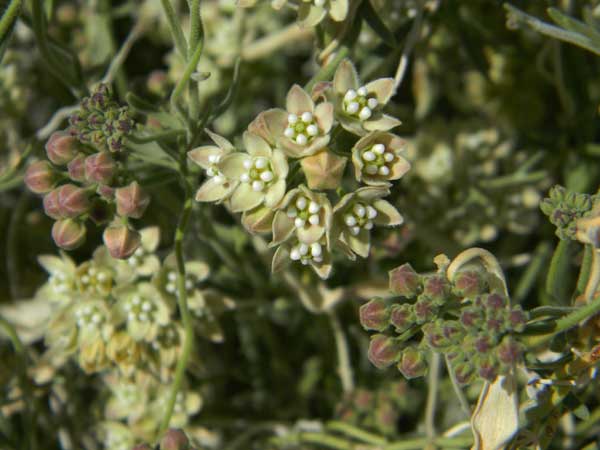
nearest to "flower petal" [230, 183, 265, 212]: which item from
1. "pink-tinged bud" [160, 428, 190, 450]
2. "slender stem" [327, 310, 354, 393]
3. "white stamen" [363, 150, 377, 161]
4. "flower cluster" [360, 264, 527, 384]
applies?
"white stamen" [363, 150, 377, 161]

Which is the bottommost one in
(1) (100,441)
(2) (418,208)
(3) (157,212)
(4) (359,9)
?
(1) (100,441)

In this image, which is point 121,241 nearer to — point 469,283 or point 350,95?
point 350,95

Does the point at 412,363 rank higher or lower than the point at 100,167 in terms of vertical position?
lower

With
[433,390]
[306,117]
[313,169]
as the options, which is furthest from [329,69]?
[433,390]

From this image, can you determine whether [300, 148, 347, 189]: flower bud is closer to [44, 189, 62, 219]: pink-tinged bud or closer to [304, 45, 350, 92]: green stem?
[304, 45, 350, 92]: green stem

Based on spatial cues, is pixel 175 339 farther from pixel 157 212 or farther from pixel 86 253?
pixel 86 253

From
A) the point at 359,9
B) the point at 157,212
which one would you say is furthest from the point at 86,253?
the point at 359,9
